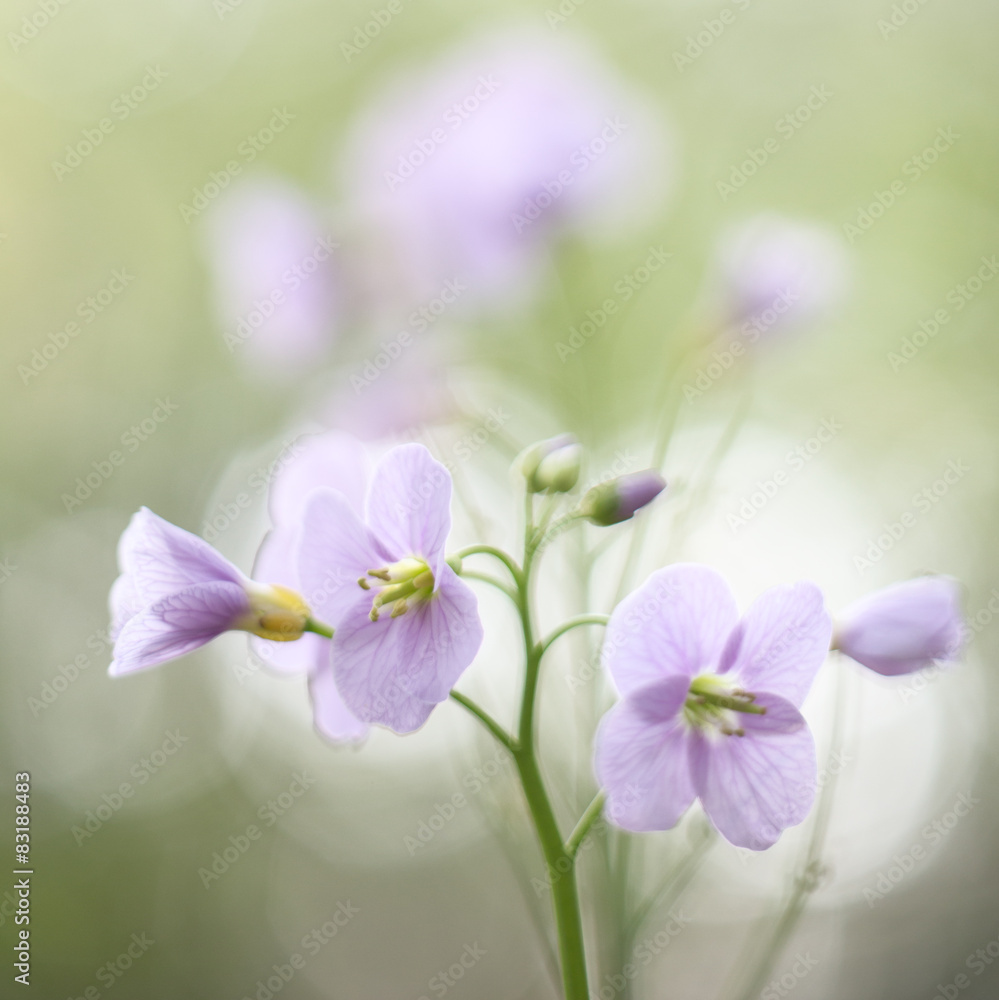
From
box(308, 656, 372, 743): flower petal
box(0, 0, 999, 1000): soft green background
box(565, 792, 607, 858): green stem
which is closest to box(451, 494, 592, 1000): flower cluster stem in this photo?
box(565, 792, 607, 858): green stem

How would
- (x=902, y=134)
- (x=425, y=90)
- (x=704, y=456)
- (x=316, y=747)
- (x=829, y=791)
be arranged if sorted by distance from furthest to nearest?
1. (x=316, y=747)
2. (x=902, y=134)
3. (x=704, y=456)
4. (x=425, y=90)
5. (x=829, y=791)

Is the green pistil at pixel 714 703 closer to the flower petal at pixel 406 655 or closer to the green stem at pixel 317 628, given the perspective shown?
the flower petal at pixel 406 655

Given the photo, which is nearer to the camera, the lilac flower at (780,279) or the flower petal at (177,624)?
the flower petal at (177,624)

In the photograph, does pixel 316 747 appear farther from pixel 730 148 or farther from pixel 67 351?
pixel 730 148

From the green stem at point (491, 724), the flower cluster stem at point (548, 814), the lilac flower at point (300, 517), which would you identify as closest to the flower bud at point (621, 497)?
the flower cluster stem at point (548, 814)

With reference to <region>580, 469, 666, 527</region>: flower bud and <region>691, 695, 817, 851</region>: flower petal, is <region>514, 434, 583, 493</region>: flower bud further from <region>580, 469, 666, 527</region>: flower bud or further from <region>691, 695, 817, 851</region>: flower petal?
<region>691, 695, 817, 851</region>: flower petal

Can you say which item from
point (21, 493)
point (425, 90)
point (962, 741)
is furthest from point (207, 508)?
point (962, 741)
